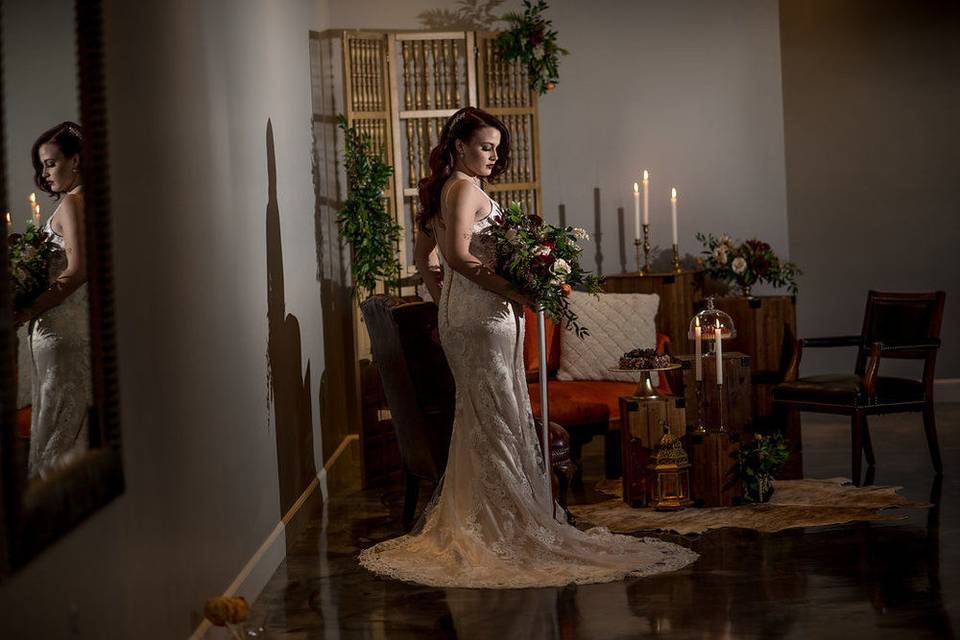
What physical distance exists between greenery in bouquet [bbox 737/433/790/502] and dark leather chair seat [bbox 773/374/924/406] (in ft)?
2.35

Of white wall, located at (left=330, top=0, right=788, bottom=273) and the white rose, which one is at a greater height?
white wall, located at (left=330, top=0, right=788, bottom=273)

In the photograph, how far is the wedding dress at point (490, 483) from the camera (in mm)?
4746

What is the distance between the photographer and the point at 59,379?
99.9 inches

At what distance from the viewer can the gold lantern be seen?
5.61 metres

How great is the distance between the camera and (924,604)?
4.02m

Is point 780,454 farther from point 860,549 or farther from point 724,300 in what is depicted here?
point 724,300

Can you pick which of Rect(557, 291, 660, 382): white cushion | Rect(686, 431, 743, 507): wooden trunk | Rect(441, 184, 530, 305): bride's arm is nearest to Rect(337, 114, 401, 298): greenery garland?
Rect(557, 291, 660, 382): white cushion

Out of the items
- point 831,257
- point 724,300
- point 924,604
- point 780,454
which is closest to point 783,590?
point 924,604

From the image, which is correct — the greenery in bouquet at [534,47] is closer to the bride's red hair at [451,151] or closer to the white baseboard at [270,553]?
the bride's red hair at [451,151]

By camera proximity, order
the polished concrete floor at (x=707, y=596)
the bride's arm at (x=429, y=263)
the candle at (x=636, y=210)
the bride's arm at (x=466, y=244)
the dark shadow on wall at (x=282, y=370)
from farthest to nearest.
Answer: the candle at (x=636, y=210) → the bride's arm at (x=429, y=263) → the dark shadow on wall at (x=282, y=370) → the bride's arm at (x=466, y=244) → the polished concrete floor at (x=707, y=596)

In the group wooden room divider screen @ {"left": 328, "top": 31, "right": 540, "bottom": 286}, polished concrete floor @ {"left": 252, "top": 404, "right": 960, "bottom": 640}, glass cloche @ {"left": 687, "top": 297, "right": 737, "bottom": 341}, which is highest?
wooden room divider screen @ {"left": 328, "top": 31, "right": 540, "bottom": 286}

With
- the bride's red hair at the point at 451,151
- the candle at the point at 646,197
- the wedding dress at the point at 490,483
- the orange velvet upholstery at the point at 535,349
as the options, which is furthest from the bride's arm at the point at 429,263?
the candle at the point at 646,197

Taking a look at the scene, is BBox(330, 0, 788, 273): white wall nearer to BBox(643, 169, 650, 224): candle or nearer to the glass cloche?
BBox(643, 169, 650, 224): candle

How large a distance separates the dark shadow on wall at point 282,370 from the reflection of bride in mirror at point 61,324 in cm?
232
